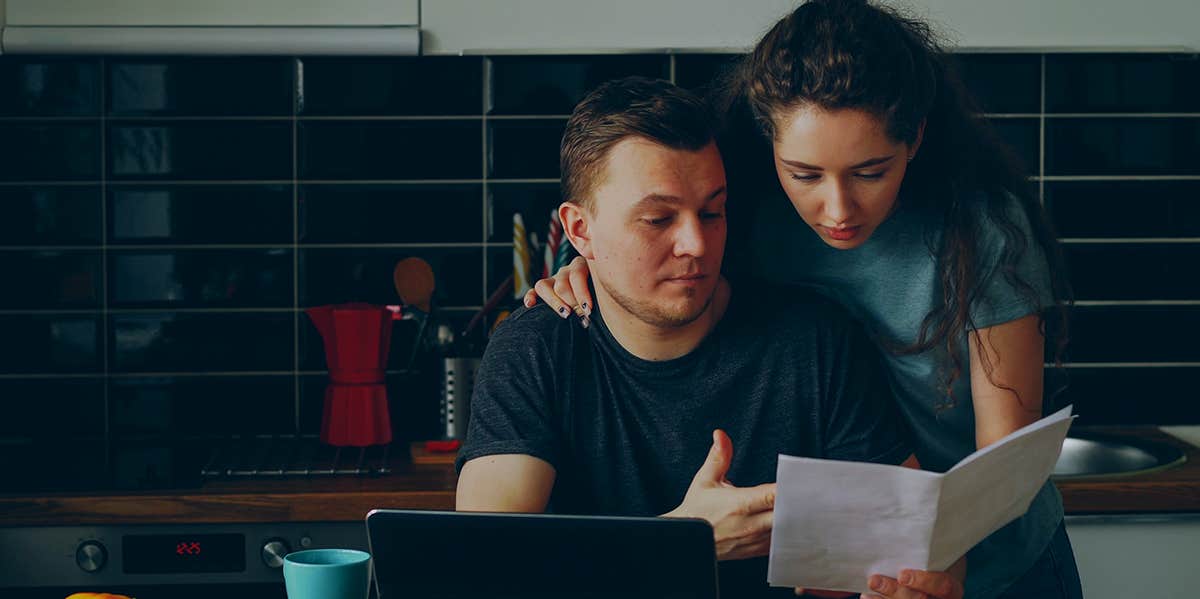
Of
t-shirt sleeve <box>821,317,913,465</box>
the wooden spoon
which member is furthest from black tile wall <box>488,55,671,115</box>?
t-shirt sleeve <box>821,317,913,465</box>

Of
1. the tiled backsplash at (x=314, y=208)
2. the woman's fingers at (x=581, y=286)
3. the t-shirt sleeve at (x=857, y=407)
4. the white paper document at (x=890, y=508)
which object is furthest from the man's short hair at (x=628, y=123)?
the tiled backsplash at (x=314, y=208)

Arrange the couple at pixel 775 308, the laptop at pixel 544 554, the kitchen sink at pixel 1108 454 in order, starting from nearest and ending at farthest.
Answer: the laptop at pixel 544 554, the couple at pixel 775 308, the kitchen sink at pixel 1108 454

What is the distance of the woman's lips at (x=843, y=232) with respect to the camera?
136 centimetres

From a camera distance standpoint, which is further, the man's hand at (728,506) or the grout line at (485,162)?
the grout line at (485,162)

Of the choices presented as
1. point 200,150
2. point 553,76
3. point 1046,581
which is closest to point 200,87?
point 200,150

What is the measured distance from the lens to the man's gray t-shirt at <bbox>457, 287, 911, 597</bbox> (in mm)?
1543

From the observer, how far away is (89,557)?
2.08 m

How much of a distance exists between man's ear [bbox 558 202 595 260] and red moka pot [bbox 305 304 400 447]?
0.86 metres

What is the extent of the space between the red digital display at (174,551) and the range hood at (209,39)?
903 mm

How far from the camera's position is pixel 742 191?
1633mm

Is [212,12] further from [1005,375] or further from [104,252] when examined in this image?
[1005,375]

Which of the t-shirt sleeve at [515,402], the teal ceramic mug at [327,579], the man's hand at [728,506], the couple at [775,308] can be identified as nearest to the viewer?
the teal ceramic mug at [327,579]

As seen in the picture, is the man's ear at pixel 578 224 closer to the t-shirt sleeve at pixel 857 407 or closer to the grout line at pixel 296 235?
the t-shirt sleeve at pixel 857 407

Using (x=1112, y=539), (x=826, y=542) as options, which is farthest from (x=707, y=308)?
(x=1112, y=539)
